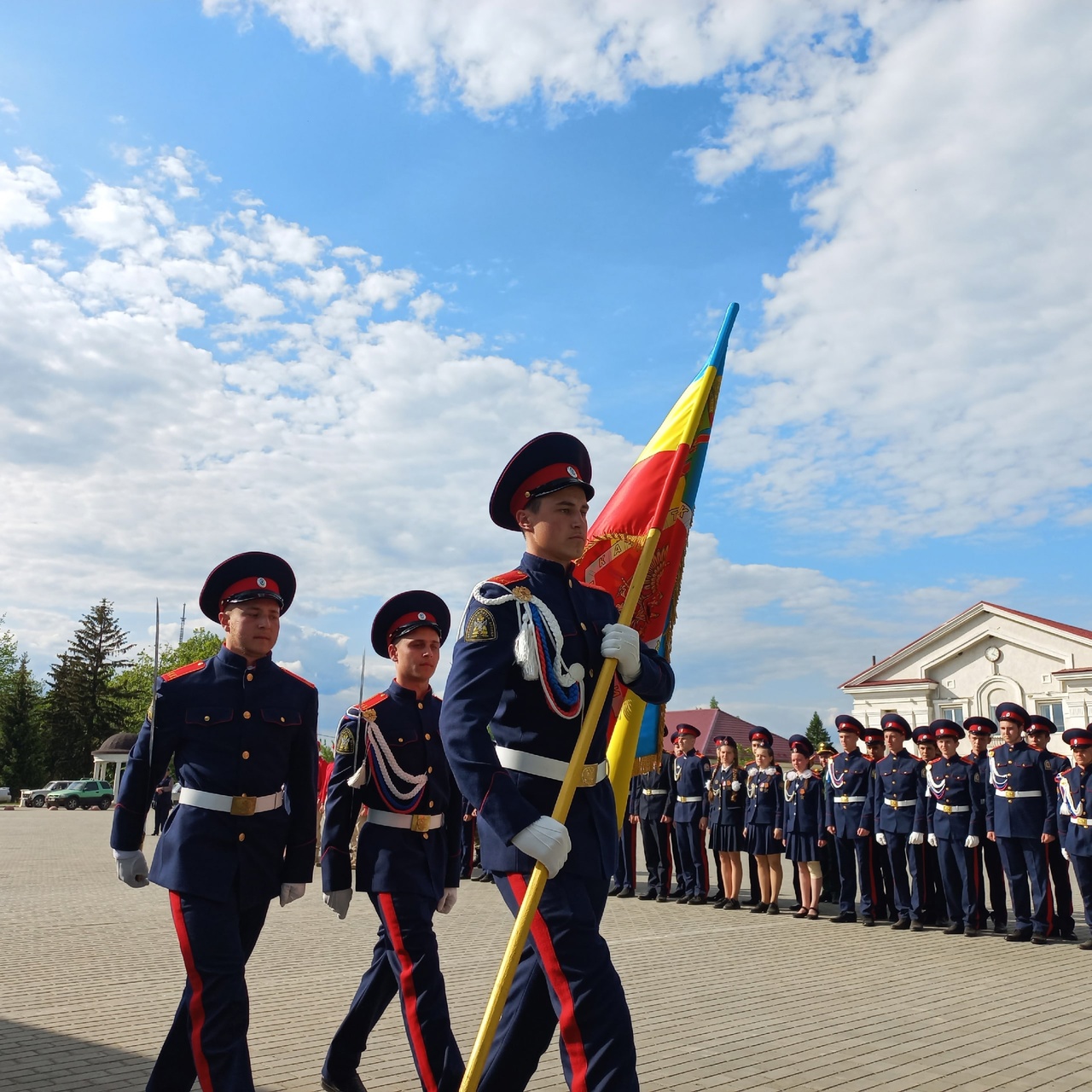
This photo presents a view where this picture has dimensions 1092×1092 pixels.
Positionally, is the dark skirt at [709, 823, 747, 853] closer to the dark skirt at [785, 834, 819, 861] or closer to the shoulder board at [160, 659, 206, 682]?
the dark skirt at [785, 834, 819, 861]

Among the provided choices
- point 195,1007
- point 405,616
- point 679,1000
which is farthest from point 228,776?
point 679,1000

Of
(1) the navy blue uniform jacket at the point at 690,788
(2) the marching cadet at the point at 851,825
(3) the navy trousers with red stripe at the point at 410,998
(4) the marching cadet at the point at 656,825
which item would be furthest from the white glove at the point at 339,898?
(4) the marching cadet at the point at 656,825

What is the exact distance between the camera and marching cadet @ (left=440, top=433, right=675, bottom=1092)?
2873mm

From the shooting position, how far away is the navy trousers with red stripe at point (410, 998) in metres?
4.07

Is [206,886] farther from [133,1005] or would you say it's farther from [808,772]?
[808,772]

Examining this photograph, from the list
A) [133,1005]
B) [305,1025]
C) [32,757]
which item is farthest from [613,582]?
[32,757]

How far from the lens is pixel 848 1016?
240 inches

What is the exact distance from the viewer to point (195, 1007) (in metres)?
3.70

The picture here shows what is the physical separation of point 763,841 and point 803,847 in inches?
A: 20.4

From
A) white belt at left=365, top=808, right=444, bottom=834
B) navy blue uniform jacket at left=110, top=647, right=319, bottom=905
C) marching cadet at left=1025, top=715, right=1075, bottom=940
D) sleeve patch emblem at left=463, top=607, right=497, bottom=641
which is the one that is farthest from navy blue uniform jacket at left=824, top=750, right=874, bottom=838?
sleeve patch emblem at left=463, top=607, right=497, bottom=641

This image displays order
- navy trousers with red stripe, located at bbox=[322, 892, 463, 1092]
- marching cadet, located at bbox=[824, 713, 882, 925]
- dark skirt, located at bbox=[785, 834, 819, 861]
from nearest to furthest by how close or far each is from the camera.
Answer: navy trousers with red stripe, located at bbox=[322, 892, 463, 1092] < marching cadet, located at bbox=[824, 713, 882, 925] < dark skirt, located at bbox=[785, 834, 819, 861]

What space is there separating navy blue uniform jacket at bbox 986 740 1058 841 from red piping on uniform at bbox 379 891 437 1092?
723cm

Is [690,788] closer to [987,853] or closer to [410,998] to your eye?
[987,853]

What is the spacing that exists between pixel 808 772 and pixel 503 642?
30.9ft
